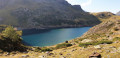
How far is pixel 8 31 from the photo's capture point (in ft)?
97.3

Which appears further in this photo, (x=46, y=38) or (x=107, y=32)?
(x=46, y=38)

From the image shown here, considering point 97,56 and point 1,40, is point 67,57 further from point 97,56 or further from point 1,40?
point 1,40

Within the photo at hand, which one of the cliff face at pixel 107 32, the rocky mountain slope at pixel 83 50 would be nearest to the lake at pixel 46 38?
the cliff face at pixel 107 32

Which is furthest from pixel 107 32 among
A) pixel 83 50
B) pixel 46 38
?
pixel 46 38

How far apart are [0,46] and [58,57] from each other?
57.6ft

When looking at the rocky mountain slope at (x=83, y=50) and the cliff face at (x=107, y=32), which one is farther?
the cliff face at (x=107, y=32)

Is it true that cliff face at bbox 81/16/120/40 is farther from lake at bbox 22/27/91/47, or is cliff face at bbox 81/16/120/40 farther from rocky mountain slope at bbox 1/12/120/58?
lake at bbox 22/27/91/47

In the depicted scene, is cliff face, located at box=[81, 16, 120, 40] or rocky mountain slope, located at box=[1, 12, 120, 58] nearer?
rocky mountain slope, located at box=[1, 12, 120, 58]

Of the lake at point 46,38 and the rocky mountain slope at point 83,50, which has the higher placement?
the rocky mountain slope at point 83,50

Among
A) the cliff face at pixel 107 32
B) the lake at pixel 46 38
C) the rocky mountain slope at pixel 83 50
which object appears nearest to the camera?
→ the rocky mountain slope at pixel 83 50

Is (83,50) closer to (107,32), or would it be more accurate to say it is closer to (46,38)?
(107,32)

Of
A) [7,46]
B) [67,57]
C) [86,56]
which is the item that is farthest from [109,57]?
[7,46]

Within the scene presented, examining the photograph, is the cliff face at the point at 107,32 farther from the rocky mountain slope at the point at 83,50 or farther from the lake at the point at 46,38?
the lake at the point at 46,38

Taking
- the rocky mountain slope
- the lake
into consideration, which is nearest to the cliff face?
the rocky mountain slope
